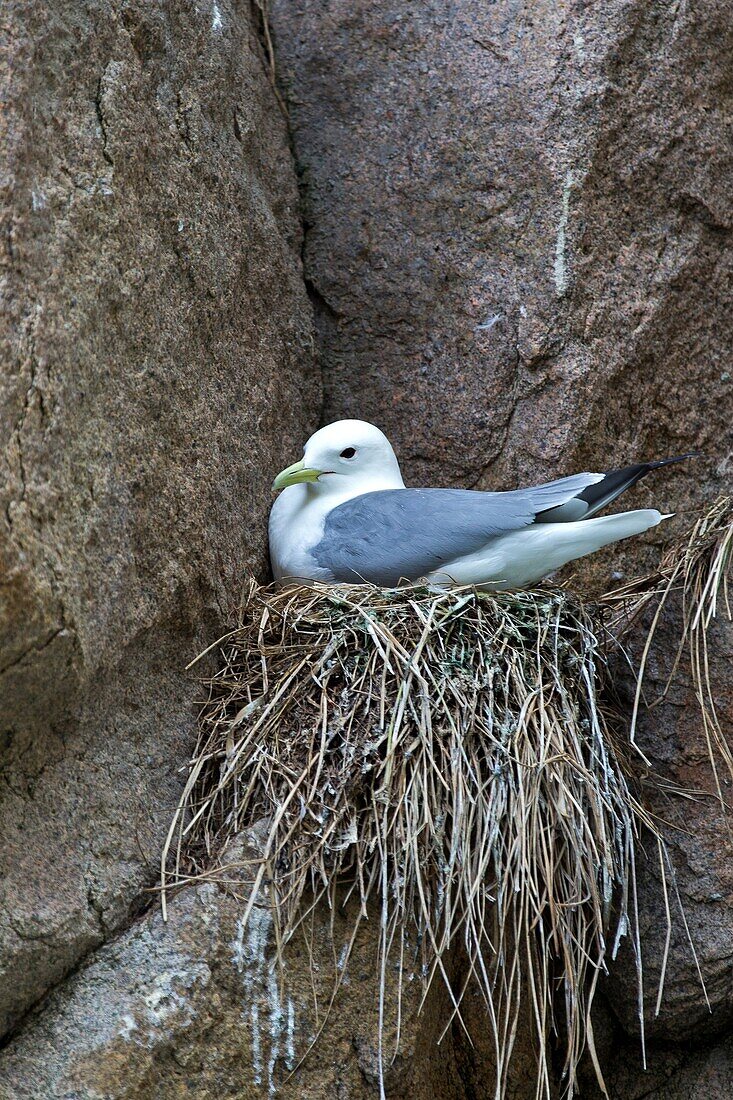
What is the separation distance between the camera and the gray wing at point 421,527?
2988 millimetres

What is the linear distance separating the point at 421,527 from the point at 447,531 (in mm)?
74

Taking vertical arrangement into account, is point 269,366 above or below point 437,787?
above

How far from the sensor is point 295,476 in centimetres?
322

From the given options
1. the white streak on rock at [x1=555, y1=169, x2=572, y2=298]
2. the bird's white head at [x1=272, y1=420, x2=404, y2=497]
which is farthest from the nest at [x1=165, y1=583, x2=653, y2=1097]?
the white streak on rock at [x1=555, y1=169, x2=572, y2=298]

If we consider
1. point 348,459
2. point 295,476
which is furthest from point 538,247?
point 295,476

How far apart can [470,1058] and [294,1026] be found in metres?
0.53

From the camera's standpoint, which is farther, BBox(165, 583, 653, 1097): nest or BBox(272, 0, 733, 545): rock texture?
BBox(272, 0, 733, 545): rock texture

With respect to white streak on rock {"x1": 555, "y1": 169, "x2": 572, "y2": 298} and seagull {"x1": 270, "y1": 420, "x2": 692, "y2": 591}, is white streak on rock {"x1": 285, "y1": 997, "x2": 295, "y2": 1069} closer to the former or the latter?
seagull {"x1": 270, "y1": 420, "x2": 692, "y2": 591}

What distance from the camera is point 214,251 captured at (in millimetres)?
3105

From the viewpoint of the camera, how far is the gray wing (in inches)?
118

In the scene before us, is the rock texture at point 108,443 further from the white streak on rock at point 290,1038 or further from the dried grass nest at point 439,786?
the white streak on rock at point 290,1038

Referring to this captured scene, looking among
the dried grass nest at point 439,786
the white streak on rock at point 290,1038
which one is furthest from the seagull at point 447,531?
the white streak on rock at point 290,1038

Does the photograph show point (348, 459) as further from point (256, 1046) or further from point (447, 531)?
point (256, 1046)

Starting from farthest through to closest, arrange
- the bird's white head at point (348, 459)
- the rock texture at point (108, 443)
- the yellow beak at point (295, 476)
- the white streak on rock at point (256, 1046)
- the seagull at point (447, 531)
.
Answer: the bird's white head at point (348, 459) < the yellow beak at point (295, 476) < the seagull at point (447, 531) < the white streak on rock at point (256, 1046) < the rock texture at point (108, 443)
